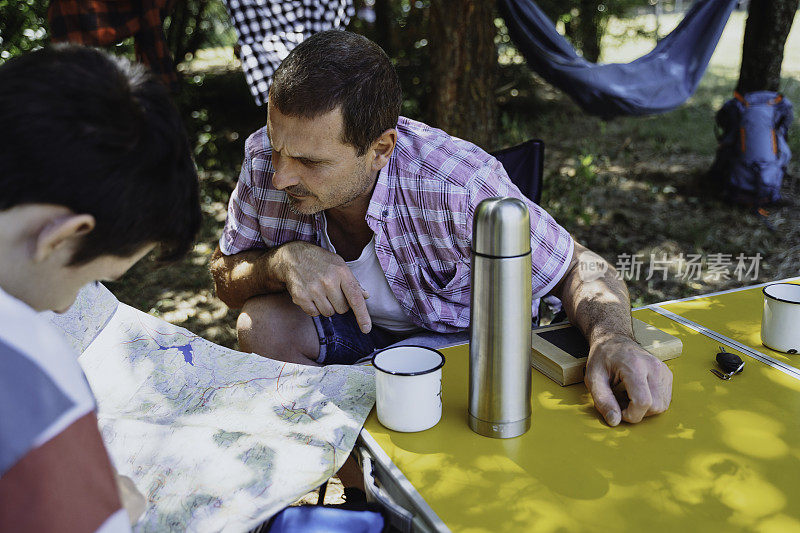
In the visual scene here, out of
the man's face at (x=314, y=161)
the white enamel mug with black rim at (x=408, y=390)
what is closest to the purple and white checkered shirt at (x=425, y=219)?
the man's face at (x=314, y=161)

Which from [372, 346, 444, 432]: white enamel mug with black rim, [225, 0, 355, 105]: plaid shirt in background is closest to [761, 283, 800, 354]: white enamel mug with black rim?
[372, 346, 444, 432]: white enamel mug with black rim

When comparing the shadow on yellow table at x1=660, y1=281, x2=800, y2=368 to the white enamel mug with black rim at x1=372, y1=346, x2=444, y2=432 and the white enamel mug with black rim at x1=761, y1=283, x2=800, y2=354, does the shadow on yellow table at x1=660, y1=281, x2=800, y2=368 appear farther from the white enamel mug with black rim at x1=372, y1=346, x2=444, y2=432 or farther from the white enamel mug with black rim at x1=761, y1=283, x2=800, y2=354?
the white enamel mug with black rim at x1=372, y1=346, x2=444, y2=432

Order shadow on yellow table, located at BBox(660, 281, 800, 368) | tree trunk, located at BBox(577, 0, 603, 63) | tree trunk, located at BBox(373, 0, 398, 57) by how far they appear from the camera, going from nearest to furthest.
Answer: shadow on yellow table, located at BBox(660, 281, 800, 368), tree trunk, located at BBox(373, 0, 398, 57), tree trunk, located at BBox(577, 0, 603, 63)

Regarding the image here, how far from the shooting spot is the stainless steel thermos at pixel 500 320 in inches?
45.5

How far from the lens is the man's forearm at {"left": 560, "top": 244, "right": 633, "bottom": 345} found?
1.51 metres

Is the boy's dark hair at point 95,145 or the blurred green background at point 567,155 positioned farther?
the blurred green background at point 567,155

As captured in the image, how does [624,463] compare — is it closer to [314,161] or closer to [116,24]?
[314,161]

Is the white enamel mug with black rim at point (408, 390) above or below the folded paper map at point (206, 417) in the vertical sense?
above

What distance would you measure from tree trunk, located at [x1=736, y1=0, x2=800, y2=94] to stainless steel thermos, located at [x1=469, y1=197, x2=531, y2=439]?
431 centimetres

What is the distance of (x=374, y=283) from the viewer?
2059mm

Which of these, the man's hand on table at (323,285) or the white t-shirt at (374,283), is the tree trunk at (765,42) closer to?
the white t-shirt at (374,283)

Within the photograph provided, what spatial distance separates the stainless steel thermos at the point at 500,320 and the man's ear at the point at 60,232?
0.59m

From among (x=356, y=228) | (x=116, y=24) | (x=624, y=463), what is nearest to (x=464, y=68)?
(x=116, y=24)

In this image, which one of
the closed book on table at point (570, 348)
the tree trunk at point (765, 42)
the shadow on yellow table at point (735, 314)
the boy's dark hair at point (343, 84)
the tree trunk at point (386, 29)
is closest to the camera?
the closed book on table at point (570, 348)
